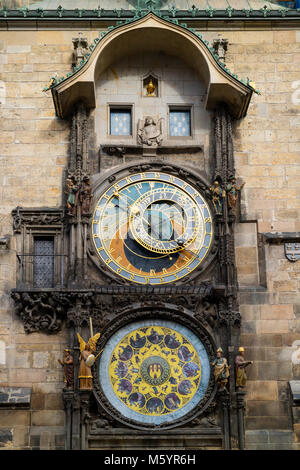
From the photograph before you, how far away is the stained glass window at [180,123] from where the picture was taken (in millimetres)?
17281

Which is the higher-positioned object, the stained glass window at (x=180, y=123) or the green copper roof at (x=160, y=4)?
the green copper roof at (x=160, y=4)

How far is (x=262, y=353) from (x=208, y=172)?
9.90 feet

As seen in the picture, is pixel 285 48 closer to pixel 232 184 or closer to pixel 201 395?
pixel 232 184

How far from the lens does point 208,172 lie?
16.9 m

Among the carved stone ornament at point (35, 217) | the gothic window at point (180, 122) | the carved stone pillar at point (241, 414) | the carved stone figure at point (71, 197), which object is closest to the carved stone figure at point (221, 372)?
the carved stone pillar at point (241, 414)

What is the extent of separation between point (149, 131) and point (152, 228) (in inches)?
65.3

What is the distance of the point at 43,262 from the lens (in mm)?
16500

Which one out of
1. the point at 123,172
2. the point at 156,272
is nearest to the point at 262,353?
the point at 156,272

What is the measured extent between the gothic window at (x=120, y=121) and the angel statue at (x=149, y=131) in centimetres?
22

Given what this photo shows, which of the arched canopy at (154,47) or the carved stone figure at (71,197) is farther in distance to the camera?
the arched canopy at (154,47)

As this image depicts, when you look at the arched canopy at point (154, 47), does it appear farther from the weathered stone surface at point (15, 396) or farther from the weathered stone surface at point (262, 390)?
the weathered stone surface at point (15, 396)

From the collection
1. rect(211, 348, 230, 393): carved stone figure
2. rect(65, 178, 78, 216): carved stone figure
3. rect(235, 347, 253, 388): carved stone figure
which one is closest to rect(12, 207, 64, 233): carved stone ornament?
rect(65, 178, 78, 216): carved stone figure

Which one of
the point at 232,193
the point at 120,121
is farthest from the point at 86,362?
the point at 120,121
